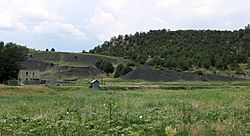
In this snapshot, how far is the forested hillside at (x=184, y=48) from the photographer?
4582 inches

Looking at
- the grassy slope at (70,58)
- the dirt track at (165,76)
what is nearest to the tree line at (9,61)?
the dirt track at (165,76)

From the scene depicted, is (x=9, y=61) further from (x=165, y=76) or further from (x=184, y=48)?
(x=184, y=48)

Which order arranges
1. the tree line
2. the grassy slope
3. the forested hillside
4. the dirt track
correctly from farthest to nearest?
the grassy slope → the forested hillside → the dirt track → the tree line

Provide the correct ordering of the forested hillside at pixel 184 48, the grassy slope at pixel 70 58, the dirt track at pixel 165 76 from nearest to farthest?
the dirt track at pixel 165 76
the forested hillside at pixel 184 48
the grassy slope at pixel 70 58

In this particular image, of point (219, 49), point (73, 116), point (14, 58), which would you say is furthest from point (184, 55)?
point (73, 116)

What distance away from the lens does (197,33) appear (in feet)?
531

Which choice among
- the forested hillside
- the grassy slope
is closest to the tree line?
the forested hillside

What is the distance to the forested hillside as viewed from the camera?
116 metres

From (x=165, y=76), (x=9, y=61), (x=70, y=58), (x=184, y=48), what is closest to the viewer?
(x=9, y=61)

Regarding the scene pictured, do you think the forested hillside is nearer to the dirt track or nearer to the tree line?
the dirt track

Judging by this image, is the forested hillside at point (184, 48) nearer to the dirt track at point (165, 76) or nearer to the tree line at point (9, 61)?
the dirt track at point (165, 76)

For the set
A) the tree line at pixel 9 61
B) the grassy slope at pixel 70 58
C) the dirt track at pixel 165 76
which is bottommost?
the dirt track at pixel 165 76

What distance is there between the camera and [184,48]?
140125mm

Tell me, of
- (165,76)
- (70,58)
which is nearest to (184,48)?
(70,58)
